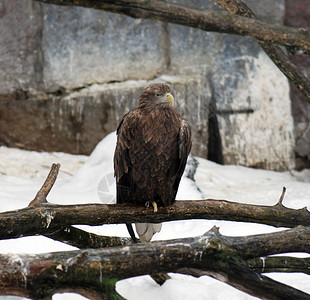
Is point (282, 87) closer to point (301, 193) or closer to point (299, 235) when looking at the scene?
point (301, 193)

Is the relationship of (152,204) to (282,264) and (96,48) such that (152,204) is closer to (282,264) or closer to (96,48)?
(282,264)

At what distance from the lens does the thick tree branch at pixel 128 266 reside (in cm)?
209

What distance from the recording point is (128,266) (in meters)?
2.21

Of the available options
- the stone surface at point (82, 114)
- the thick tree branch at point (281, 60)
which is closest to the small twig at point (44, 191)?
the thick tree branch at point (281, 60)

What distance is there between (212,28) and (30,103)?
2429 mm

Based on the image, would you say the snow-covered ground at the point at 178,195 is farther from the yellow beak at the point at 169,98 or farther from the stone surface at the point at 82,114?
the yellow beak at the point at 169,98

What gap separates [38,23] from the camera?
17.8ft

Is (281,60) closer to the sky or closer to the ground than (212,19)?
closer to the ground

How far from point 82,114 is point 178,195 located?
5.58 ft

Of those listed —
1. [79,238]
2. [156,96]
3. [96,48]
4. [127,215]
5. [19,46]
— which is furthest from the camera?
[96,48]

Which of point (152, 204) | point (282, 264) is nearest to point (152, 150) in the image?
point (152, 204)

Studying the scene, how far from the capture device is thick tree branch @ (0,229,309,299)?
2088 mm

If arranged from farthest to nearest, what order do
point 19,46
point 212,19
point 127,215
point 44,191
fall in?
point 19,46 < point 212,19 < point 127,215 < point 44,191

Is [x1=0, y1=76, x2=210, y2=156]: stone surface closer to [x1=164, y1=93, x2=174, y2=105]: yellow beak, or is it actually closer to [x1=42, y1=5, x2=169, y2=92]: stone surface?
[x1=42, y1=5, x2=169, y2=92]: stone surface
